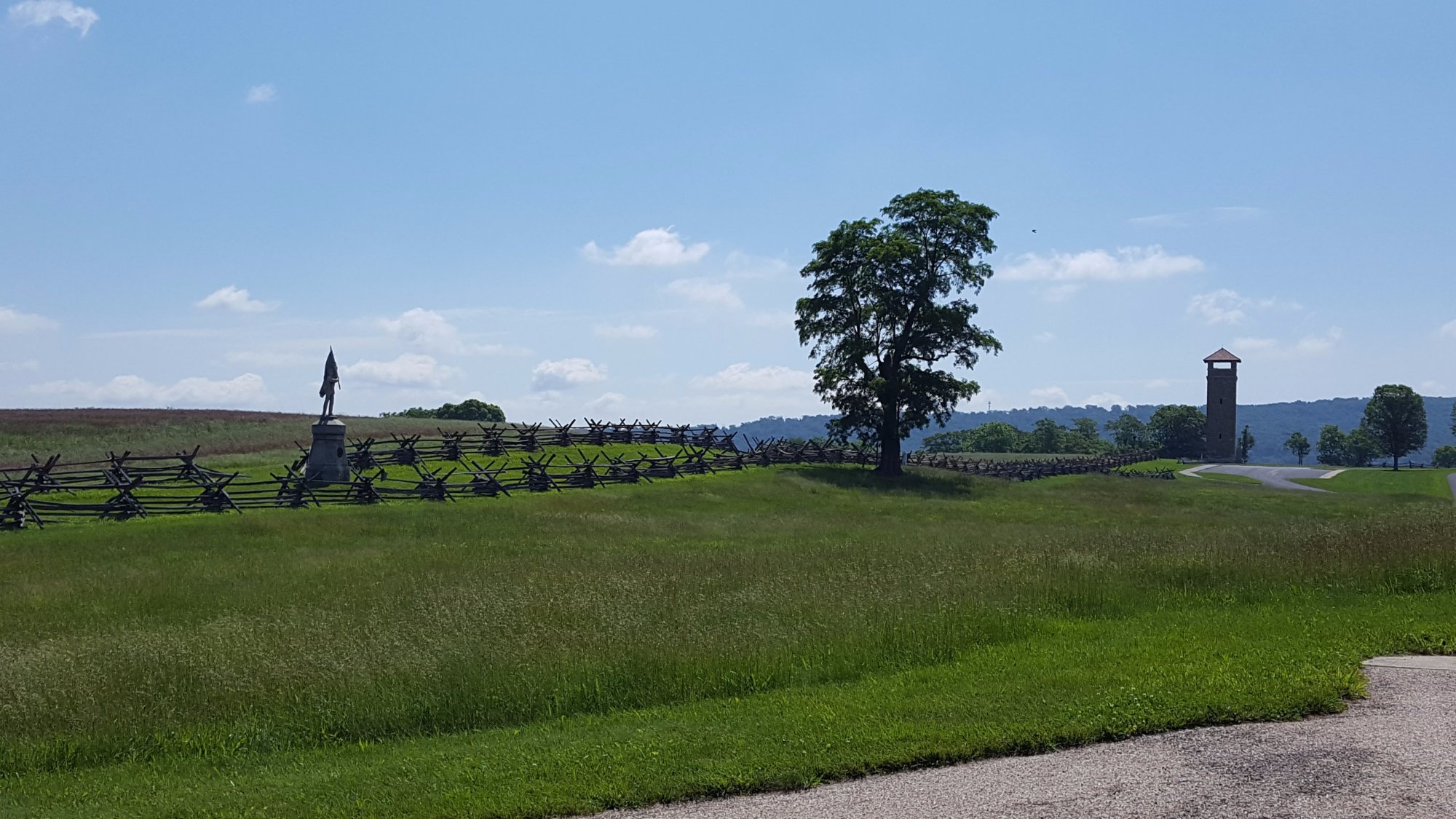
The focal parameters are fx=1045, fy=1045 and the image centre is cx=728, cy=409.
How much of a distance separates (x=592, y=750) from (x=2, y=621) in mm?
10981

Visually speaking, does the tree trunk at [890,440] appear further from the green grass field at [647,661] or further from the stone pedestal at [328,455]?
the green grass field at [647,661]

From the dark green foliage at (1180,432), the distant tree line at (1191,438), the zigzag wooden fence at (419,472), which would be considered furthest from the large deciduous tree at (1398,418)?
the zigzag wooden fence at (419,472)

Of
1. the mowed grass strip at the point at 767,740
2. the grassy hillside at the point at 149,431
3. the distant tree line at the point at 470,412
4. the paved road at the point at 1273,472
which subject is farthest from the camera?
the distant tree line at the point at 470,412

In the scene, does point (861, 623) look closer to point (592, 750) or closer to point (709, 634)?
point (709, 634)

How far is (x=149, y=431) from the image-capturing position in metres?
50.3

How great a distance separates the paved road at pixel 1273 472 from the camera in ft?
208

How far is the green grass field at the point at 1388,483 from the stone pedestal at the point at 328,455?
46.8 meters

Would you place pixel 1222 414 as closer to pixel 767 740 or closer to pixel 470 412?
pixel 470 412

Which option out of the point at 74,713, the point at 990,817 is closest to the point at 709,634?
the point at 990,817

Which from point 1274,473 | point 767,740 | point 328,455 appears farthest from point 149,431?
point 1274,473

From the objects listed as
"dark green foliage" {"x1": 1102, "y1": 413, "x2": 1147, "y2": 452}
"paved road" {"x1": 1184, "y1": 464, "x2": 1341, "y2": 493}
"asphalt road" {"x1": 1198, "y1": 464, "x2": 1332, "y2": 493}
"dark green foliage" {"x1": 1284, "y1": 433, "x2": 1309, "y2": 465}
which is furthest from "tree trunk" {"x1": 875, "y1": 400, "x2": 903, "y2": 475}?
"dark green foliage" {"x1": 1284, "y1": 433, "x2": 1309, "y2": 465}

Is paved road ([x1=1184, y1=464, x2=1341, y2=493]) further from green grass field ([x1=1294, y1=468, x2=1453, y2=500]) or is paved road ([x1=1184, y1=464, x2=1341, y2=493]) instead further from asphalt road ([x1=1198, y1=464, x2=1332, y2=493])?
green grass field ([x1=1294, y1=468, x2=1453, y2=500])

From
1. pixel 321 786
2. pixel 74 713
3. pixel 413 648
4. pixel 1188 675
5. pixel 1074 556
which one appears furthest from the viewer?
pixel 1074 556

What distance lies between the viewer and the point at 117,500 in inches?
1008
